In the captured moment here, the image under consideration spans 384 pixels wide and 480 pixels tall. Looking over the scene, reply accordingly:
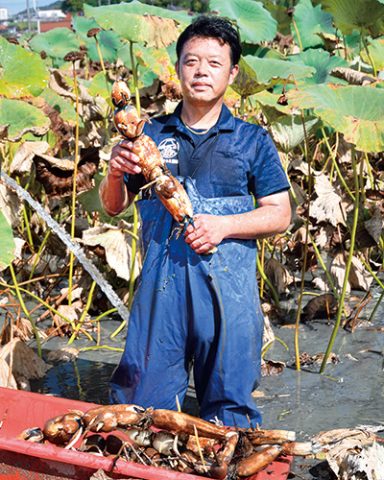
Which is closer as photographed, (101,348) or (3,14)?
(101,348)

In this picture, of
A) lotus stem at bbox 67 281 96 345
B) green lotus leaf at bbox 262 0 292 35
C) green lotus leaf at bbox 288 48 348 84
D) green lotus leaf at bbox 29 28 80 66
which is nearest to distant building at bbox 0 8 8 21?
green lotus leaf at bbox 29 28 80 66

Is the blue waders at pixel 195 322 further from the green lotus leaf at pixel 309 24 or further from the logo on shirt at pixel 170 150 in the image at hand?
the green lotus leaf at pixel 309 24

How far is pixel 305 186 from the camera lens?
18.2ft

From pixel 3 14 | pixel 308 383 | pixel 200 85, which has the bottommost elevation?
pixel 308 383

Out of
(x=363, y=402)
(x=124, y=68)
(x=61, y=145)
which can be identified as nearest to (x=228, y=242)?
(x=363, y=402)

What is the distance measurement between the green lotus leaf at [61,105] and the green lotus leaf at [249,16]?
3.42 ft

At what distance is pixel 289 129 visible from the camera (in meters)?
3.77

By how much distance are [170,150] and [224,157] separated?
157 millimetres

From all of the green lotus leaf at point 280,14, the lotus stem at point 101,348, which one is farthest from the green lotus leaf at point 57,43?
the lotus stem at point 101,348

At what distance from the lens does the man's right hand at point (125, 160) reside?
96.1 inches

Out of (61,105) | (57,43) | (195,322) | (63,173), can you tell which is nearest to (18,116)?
(63,173)

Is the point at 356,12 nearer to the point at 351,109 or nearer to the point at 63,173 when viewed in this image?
the point at 351,109

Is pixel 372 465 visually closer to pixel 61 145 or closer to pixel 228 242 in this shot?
pixel 228 242

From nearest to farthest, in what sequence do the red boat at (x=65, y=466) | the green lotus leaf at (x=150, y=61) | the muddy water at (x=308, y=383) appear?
the red boat at (x=65, y=466) → the muddy water at (x=308, y=383) → the green lotus leaf at (x=150, y=61)
